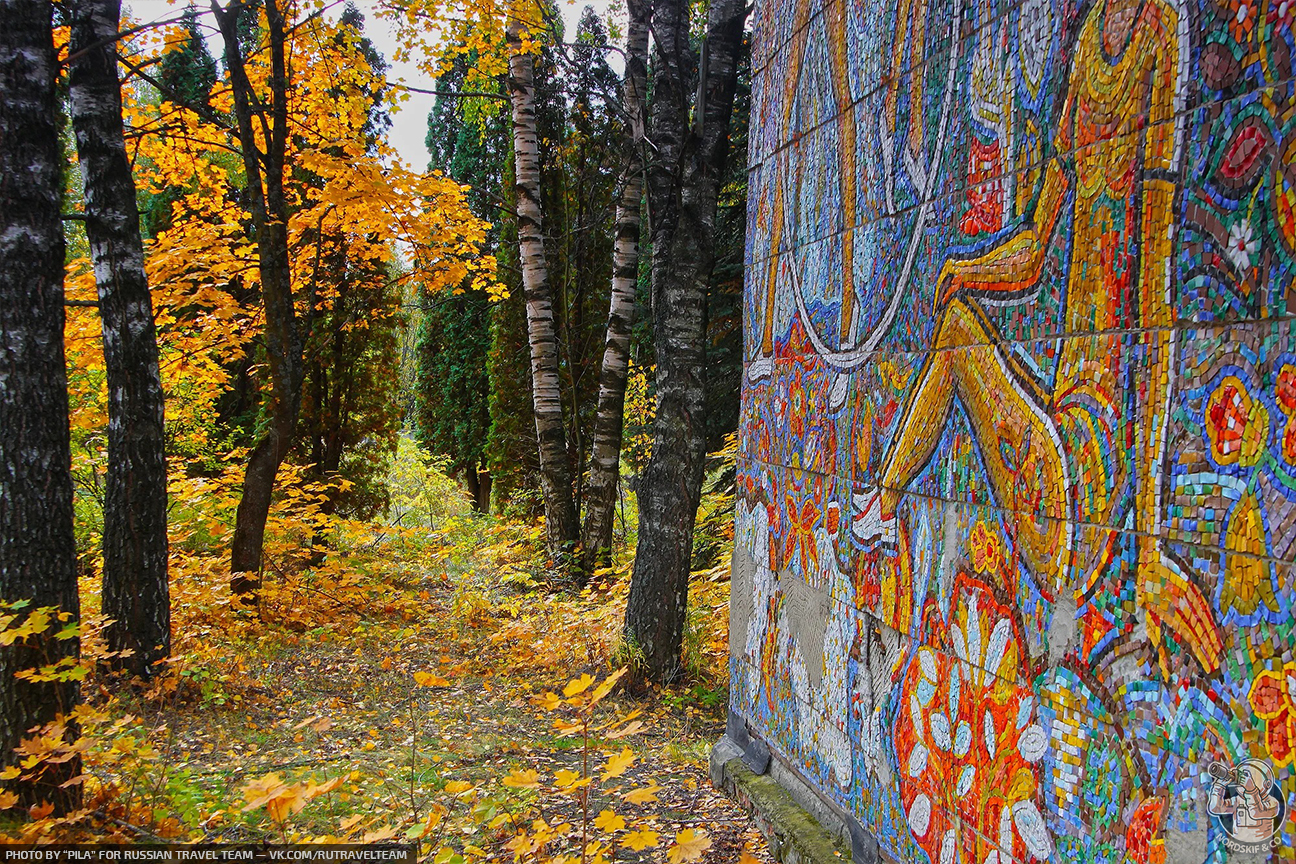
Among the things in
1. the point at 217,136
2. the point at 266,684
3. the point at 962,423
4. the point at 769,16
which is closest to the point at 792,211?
the point at 769,16

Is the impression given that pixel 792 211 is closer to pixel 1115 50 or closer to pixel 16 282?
pixel 1115 50

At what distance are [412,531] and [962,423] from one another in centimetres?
1154

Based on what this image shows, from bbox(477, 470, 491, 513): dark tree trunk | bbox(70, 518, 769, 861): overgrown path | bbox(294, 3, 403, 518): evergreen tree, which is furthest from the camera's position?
bbox(477, 470, 491, 513): dark tree trunk

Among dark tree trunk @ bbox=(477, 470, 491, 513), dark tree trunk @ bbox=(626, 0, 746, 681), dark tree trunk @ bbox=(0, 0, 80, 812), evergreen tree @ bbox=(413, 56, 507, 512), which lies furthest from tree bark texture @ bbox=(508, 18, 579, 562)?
dark tree trunk @ bbox=(477, 470, 491, 513)

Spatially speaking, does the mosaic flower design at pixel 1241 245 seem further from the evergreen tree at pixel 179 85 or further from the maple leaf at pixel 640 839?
the evergreen tree at pixel 179 85

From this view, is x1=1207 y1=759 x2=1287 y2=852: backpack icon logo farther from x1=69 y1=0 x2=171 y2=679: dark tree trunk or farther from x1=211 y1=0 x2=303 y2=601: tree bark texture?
x1=211 y1=0 x2=303 y2=601: tree bark texture

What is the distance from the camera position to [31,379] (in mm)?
3035

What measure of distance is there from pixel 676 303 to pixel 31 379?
3.54 metres

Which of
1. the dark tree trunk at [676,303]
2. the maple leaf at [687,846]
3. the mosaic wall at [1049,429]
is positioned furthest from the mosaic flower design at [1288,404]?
the dark tree trunk at [676,303]

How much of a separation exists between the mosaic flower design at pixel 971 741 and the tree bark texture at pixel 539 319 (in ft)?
22.2

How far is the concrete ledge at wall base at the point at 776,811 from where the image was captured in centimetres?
299

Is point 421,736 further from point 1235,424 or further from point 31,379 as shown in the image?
point 1235,424

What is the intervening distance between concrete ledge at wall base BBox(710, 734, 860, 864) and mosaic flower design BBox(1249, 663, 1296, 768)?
1.74 meters

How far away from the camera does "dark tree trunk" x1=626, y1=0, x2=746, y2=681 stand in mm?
5215
